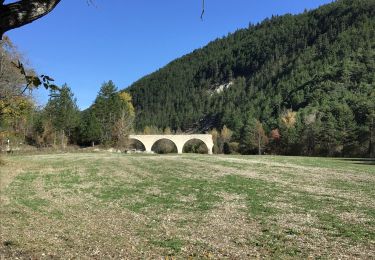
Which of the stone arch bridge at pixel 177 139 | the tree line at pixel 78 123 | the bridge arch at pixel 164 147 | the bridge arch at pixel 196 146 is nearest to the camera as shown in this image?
the tree line at pixel 78 123

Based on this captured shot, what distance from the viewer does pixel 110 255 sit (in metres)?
10.9

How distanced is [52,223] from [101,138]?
301 feet

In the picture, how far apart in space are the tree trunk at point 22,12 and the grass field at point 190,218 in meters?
7.63

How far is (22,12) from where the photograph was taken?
429cm

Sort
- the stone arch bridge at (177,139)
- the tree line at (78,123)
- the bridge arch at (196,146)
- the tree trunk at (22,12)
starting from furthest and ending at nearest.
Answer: the bridge arch at (196,146), the stone arch bridge at (177,139), the tree line at (78,123), the tree trunk at (22,12)

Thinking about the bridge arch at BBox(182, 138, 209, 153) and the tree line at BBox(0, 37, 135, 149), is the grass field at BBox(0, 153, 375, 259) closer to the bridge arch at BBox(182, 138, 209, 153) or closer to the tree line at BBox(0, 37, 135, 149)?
the tree line at BBox(0, 37, 135, 149)

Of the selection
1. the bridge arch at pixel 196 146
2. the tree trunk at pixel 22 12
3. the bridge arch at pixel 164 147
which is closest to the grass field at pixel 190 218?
the tree trunk at pixel 22 12

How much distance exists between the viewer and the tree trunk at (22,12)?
13.9 ft

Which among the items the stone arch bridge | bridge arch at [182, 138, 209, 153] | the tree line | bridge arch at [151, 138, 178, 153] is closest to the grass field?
the tree line

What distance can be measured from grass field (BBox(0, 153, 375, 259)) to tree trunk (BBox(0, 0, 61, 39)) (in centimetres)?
763

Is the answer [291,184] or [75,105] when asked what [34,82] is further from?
[75,105]

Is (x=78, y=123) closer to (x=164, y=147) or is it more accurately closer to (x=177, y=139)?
(x=177, y=139)

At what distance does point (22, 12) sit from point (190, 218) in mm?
12868

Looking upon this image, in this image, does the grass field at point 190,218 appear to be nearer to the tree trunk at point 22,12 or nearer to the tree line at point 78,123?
the tree trunk at point 22,12
